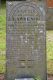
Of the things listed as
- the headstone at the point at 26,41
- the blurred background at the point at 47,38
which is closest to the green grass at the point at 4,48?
the blurred background at the point at 47,38

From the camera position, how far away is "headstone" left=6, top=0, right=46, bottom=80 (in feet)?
22.0

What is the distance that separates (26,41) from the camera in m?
6.73

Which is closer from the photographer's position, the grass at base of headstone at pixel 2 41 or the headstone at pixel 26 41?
the headstone at pixel 26 41

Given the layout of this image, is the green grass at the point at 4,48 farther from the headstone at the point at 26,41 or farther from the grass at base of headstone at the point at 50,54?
the headstone at the point at 26,41

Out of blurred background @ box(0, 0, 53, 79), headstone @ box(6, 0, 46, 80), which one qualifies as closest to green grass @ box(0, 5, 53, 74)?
blurred background @ box(0, 0, 53, 79)

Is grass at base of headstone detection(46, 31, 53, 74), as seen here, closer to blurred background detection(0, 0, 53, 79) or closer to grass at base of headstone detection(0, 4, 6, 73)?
blurred background detection(0, 0, 53, 79)

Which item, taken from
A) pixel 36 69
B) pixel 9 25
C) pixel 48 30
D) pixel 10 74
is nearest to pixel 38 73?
pixel 36 69

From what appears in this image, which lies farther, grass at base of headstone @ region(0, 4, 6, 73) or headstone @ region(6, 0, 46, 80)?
grass at base of headstone @ region(0, 4, 6, 73)

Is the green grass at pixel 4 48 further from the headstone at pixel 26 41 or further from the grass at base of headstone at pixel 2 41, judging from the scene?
the headstone at pixel 26 41

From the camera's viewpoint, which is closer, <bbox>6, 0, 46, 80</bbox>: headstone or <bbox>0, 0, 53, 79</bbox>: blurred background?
<bbox>6, 0, 46, 80</bbox>: headstone

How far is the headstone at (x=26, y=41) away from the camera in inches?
263

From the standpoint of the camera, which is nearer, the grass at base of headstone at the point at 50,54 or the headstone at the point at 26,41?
the headstone at the point at 26,41

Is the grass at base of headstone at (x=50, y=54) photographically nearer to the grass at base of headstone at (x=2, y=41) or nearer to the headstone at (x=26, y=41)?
the grass at base of headstone at (x=2, y=41)

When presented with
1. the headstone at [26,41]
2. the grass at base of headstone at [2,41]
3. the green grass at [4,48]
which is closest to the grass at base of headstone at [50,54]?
the green grass at [4,48]
